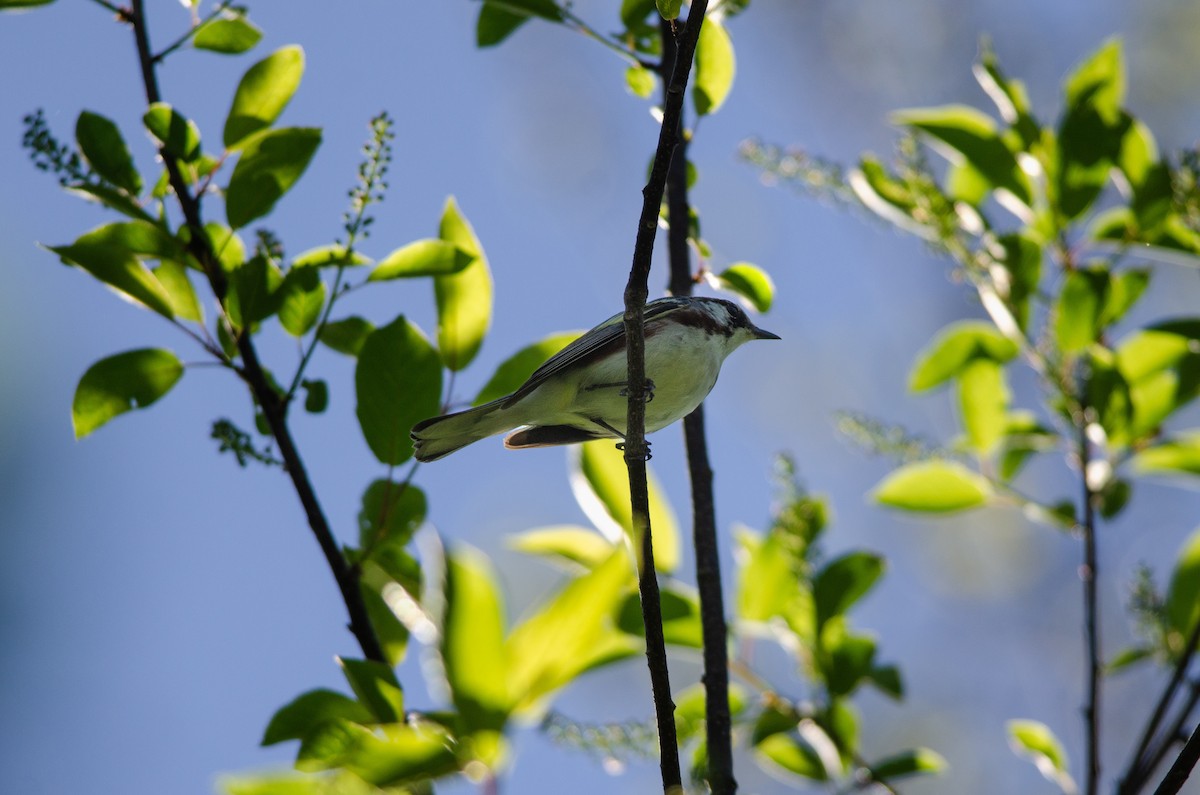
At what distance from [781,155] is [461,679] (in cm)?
196

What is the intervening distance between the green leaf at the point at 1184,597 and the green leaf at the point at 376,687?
178cm

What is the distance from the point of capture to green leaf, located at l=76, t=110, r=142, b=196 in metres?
2.12

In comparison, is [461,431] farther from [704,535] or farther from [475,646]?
[475,646]


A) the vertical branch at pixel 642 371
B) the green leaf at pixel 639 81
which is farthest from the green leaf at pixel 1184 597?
the green leaf at pixel 639 81

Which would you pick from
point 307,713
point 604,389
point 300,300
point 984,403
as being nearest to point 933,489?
point 984,403

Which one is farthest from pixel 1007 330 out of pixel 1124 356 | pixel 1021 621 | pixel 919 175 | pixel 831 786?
pixel 1021 621

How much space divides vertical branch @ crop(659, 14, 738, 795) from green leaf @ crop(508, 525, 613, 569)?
0.21 m

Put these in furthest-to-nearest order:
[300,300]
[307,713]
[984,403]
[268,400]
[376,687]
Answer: [984,403], [300,300], [268,400], [307,713], [376,687]

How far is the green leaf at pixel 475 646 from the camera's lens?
92cm

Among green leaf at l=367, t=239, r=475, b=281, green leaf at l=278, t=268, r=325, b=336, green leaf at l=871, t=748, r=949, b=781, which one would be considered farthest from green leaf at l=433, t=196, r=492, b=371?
green leaf at l=871, t=748, r=949, b=781

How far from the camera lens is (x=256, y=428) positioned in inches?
84.6

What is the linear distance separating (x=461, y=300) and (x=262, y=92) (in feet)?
1.92

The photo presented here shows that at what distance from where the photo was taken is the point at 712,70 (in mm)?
2588

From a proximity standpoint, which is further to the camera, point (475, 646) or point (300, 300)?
point (300, 300)
